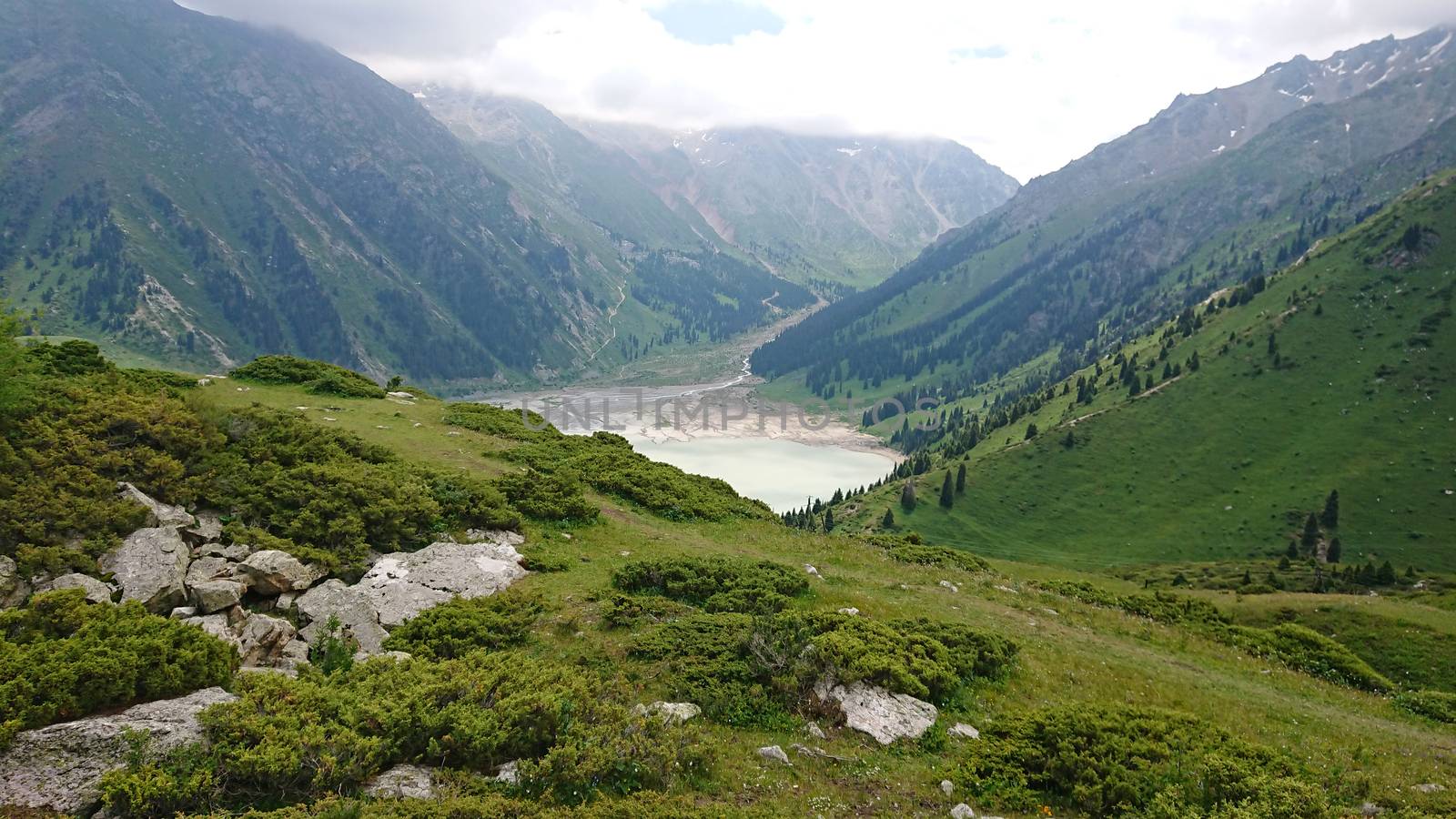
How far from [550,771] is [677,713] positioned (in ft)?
11.7

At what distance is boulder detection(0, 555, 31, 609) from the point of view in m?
17.0

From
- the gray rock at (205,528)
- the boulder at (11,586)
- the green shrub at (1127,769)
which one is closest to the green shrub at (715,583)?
the green shrub at (1127,769)

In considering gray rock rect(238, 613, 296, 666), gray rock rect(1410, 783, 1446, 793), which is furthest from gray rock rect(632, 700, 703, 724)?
gray rock rect(1410, 783, 1446, 793)

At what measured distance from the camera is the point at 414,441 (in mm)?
36938

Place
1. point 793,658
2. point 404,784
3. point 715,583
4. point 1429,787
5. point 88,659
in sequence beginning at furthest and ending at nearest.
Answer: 1. point 715,583
2. point 793,658
3. point 1429,787
4. point 88,659
5. point 404,784

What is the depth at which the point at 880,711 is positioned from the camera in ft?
55.9

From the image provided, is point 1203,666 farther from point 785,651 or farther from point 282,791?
point 282,791

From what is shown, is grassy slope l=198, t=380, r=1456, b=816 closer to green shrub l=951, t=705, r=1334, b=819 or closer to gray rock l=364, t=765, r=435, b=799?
green shrub l=951, t=705, r=1334, b=819

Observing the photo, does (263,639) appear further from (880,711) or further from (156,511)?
(880,711)

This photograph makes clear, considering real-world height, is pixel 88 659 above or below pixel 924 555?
above

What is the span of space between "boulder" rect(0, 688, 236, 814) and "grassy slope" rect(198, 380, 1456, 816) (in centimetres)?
844

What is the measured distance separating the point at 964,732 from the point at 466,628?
1302 cm

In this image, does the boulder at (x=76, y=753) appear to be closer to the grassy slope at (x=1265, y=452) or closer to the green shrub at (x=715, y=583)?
the green shrub at (x=715, y=583)

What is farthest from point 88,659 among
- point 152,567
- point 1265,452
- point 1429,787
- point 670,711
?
point 1265,452
